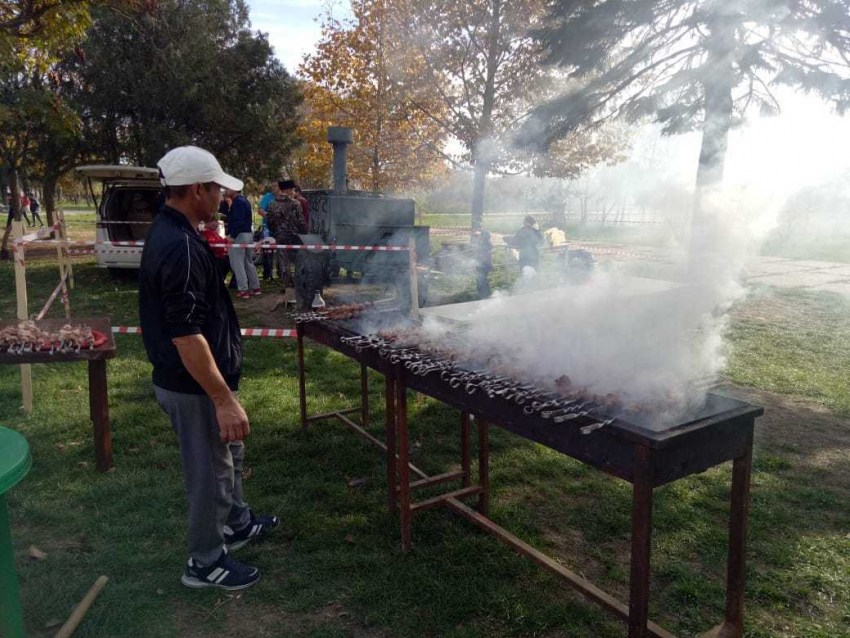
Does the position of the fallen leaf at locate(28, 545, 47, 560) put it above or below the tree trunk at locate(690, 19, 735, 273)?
below

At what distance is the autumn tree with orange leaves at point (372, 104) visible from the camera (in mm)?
14875

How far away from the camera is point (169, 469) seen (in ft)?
14.5

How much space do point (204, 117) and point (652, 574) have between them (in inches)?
710

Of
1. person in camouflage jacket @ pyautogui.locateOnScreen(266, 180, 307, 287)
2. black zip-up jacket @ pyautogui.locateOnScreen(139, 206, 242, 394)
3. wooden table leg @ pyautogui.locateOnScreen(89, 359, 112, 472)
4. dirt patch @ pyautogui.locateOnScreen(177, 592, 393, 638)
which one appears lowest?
dirt patch @ pyautogui.locateOnScreen(177, 592, 393, 638)

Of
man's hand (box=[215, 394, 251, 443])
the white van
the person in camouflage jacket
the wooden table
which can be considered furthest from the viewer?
the white van

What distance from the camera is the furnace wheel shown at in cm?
919

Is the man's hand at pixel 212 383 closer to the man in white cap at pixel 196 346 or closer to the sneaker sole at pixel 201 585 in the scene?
the man in white cap at pixel 196 346

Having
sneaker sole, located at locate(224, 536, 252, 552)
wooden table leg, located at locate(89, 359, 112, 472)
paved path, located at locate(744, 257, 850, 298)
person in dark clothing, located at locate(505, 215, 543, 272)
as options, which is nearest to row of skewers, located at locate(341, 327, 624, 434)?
sneaker sole, located at locate(224, 536, 252, 552)

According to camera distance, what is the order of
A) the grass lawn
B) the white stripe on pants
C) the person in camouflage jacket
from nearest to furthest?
1. the grass lawn
2. the person in camouflage jacket
3. the white stripe on pants

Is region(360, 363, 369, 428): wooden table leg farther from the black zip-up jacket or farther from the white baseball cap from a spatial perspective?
the white baseball cap

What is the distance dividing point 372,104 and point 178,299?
47.2ft

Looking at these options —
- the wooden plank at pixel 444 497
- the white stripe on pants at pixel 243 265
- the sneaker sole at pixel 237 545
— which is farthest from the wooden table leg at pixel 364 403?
the white stripe on pants at pixel 243 265

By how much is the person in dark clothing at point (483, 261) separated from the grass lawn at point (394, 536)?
18.2ft

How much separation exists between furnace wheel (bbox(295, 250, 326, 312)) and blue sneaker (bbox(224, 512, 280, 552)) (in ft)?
18.8
